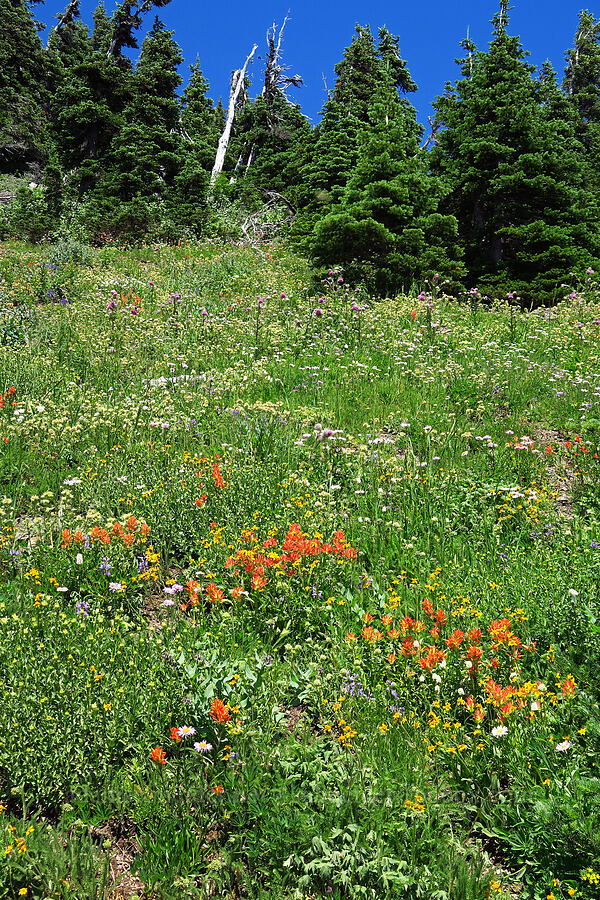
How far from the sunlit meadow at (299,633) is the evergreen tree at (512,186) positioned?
321 inches

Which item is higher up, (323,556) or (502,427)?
(502,427)

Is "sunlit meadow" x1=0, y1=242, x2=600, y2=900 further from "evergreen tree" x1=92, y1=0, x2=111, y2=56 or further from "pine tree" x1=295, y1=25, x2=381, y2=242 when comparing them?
"evergreen tree" x1=92, y1=0, x2=111, y2=56

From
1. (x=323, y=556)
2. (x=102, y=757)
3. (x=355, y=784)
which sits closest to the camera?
(x=355, y=784)

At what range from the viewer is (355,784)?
97.9 inches

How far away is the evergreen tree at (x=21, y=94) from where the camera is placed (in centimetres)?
3125

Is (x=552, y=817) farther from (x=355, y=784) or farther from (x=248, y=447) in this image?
(x=248, y=447)

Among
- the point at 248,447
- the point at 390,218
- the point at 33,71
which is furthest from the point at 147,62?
the point at 248,447

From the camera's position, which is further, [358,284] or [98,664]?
[358,284]

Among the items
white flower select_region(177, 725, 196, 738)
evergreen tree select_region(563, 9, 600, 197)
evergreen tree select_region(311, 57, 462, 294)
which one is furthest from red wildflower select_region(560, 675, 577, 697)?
evergreen tree select_region(563, 9, 600, 197)

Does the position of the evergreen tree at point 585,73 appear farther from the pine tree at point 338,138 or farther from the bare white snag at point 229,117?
the bare white snag at point 229,117

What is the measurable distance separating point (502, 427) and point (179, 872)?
5291mm

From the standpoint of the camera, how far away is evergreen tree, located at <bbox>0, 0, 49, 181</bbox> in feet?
103

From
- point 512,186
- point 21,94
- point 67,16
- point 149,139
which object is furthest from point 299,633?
point 67,16

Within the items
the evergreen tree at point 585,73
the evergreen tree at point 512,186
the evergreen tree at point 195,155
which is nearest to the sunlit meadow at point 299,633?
the evergreen tree at point 512,186
